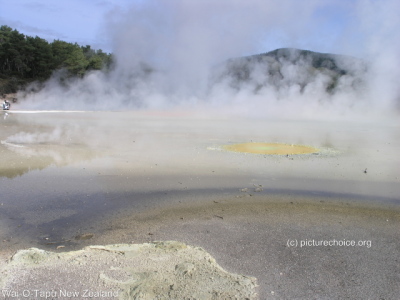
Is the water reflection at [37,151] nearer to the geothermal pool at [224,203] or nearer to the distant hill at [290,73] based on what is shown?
the geothermal pool at [224,203]

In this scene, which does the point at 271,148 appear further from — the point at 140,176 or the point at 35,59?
the point at 35,59

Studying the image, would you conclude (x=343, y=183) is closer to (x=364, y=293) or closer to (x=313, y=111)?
(x=364, y=293)

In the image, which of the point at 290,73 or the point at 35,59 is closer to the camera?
the point at 290,73

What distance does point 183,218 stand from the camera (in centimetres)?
509

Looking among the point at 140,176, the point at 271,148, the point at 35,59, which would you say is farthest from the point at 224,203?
the point at 35,59

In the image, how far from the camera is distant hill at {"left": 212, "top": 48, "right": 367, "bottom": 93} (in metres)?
26.0

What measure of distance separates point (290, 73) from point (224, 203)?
24.3 meters

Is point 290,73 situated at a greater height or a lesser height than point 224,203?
greater

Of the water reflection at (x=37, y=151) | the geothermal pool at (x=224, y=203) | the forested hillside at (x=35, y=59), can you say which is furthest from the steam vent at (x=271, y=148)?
the forested hillside at (x=35, y=59)

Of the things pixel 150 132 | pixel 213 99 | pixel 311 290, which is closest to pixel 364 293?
pixel 311 290

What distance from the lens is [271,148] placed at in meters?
A: 11.1

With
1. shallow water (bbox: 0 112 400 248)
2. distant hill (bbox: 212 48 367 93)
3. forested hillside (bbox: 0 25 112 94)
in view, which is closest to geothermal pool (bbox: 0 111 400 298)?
shallow water (bbox: 0 112 400 248)

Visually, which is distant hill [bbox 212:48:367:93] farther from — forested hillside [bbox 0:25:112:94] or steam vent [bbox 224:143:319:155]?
forested hillside [bbox 0:25:112:94]

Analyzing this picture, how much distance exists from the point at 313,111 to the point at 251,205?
21.4 meters
